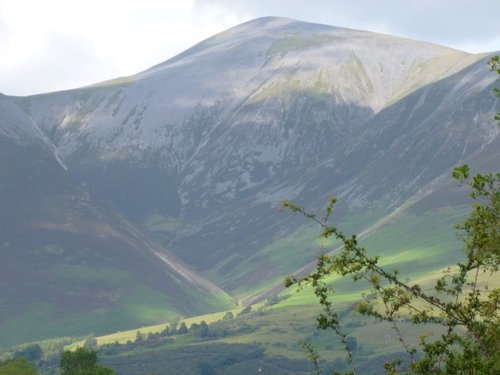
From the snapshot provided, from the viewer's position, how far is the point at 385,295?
27781mm

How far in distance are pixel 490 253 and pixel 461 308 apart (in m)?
1.88

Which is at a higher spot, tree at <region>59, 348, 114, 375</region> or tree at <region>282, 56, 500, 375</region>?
tree at <region>59, 348, 114, 375</region>

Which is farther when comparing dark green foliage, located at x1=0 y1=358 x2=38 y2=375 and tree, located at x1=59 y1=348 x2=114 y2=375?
tree, located at x1=59 y1=348 x2=114 y2=375

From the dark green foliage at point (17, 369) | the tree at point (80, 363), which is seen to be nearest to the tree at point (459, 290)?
the tree at point (80, 363)

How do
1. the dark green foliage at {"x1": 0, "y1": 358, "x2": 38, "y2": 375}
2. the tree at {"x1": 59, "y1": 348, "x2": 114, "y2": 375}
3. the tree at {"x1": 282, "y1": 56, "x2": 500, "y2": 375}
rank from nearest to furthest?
the tree at {"x1": 282, "y1": 56, "x2": 500, "y2": 375}
the dark green foliage at {"x1": 0, "y1": 358, "x2": 38, "y2": 375}
the tree at {"x1": 59, "y1": 348, "x2": 114, "y2": 375}

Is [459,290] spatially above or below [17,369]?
below

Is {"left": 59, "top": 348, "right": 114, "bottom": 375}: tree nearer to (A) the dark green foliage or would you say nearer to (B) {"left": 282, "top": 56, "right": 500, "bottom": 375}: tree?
(A) the dark green foliage

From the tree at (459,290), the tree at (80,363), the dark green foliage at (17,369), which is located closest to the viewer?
the tree at (459,290)

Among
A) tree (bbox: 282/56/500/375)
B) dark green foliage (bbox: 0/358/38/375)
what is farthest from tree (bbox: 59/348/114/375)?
tree (bbox: 282/56/500/375)

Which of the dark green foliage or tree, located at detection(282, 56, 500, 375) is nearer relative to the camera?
tree, located at detection(282, 56, 500, 375)

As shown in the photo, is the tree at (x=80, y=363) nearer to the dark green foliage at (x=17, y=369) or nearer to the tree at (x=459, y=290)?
the dark green foliage at (x=17, y=369)

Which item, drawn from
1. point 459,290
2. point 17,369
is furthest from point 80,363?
point 459,290

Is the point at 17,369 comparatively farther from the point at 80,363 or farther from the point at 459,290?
the point at 459,290

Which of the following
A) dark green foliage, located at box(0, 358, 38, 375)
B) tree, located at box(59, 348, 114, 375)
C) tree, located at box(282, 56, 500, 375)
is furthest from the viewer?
tree, located at box(59, 348, 114, 375)
